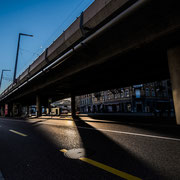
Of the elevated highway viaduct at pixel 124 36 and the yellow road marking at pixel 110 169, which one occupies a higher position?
the elevated highway viaduct at pixel 124 36

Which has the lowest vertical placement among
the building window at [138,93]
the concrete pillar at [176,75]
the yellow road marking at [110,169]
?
the yellow road marking at [110,169]

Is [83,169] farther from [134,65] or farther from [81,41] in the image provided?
[134,65]

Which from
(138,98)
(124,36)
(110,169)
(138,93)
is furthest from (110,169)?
(138,93)

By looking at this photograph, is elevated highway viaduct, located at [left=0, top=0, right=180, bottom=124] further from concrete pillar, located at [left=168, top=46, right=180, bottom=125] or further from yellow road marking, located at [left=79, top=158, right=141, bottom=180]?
yellow road marking, located at [left=79, top=158, right=141, bottom=180]

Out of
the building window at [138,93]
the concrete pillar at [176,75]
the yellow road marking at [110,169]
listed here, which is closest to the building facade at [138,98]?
the building window at [138,93]

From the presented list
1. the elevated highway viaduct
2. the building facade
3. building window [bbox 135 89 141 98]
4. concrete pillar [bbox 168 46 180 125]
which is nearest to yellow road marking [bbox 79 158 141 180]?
the elevated highway viaduct

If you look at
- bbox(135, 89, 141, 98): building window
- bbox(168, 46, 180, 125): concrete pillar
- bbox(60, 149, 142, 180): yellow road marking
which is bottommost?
bbox(60, 149, 142, 180): yellow road marking

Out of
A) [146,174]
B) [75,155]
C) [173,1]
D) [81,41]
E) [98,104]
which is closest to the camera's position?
[146,174]

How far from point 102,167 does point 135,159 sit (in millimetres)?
829

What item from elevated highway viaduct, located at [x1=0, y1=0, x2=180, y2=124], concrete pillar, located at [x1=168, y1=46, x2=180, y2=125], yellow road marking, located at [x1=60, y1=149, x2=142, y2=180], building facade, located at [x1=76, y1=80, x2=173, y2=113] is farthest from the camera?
building facade, located at [x1=76, y1=80, x2=173, y2=113]

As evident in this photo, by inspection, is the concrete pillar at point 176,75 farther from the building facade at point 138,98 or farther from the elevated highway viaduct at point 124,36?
the building facade at point 138,98

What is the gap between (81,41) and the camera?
416 inches

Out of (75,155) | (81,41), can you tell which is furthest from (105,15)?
(75,155)

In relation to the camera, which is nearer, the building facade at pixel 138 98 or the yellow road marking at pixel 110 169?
the yellow road marking at pixel 110 169
